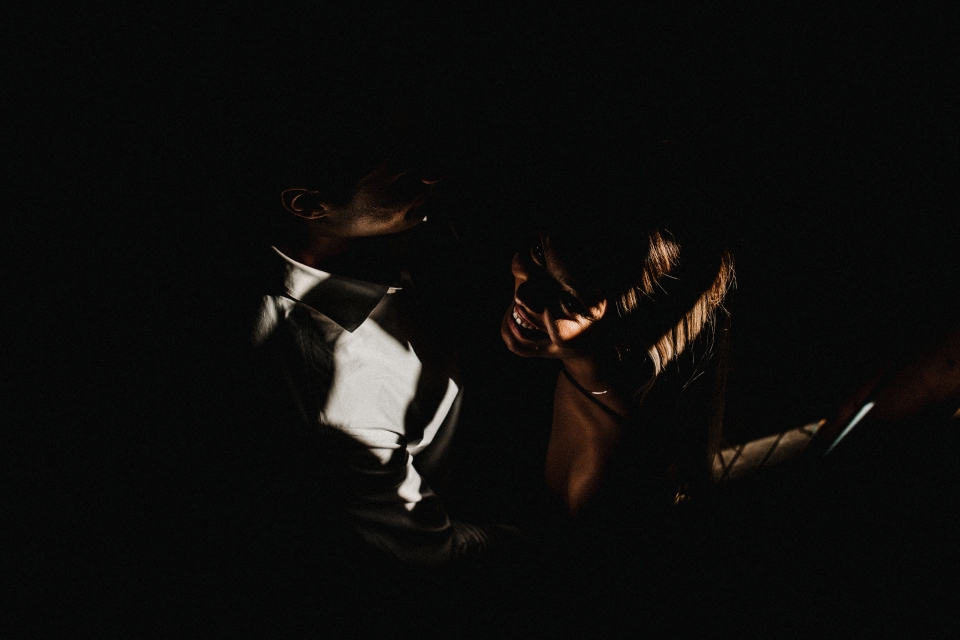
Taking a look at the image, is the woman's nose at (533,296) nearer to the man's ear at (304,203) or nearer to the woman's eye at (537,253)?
the woman's eye at (537,253)

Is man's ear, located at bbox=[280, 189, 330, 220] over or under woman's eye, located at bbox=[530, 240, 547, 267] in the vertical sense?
under

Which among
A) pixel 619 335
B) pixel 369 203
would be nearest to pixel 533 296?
pixel 619 335

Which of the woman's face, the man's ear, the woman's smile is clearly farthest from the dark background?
the woman's smile

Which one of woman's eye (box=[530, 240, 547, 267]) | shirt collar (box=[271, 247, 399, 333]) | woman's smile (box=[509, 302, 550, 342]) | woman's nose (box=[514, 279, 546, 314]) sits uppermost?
woman's eye (box=[530, 240, 547, 267])

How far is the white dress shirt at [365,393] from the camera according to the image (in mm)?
1367

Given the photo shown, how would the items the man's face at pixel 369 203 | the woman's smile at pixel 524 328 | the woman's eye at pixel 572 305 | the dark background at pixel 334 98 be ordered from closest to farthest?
the dark background at pixel 334 98 → the man's face at pixel 369 203 → the woman's eye at pixel 572 305 → the woman's smile at pixel 524 328

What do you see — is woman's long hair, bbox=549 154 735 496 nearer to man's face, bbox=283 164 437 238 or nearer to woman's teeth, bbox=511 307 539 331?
woman's teeth, bbox=511 307 539 331

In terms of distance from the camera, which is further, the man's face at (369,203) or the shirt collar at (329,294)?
the shirt collar at (329,294)

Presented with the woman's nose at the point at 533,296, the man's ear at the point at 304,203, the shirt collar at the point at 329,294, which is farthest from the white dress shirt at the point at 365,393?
the woman's nose at the point at 533,296

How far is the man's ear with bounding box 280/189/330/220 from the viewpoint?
4.03 feet

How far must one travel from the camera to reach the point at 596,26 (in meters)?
1.50

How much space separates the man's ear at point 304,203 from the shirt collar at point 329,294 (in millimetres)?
208

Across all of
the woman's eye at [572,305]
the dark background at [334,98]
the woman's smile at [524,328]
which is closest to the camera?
the dark background at [334,98]

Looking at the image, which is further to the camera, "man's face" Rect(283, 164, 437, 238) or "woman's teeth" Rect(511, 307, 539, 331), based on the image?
"woman's teeth" Rect(511, 307, 539, 331)
